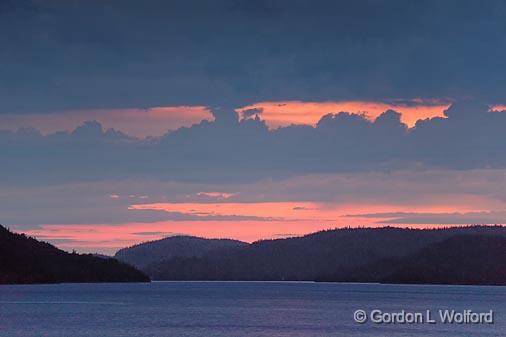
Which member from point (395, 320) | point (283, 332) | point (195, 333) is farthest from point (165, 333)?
point (395, 320)

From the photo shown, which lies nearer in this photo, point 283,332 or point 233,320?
point 283,332

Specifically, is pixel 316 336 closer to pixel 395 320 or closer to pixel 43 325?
pixel 395 320

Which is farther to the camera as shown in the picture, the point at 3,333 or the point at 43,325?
the point at 43,325

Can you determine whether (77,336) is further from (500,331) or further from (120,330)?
(500,331)

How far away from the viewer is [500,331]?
16475 centimetres

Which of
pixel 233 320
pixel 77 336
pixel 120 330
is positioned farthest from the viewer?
pixel 233 320

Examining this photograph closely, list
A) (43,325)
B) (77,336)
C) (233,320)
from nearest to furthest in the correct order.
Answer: (77,336), (43,325), (233,320)

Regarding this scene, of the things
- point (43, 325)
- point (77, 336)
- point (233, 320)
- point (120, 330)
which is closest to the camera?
point (77, 336)

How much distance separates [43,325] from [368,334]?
58.5 m

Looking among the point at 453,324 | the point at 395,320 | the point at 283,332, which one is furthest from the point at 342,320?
the point at 283,332

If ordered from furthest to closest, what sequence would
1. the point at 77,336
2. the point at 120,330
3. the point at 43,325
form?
the point at 43,325 < the point at 120,330 < the point at 77,336

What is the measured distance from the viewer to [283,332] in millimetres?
163500

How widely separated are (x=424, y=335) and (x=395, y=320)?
34.0 metres

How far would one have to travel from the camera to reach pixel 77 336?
509 feet
